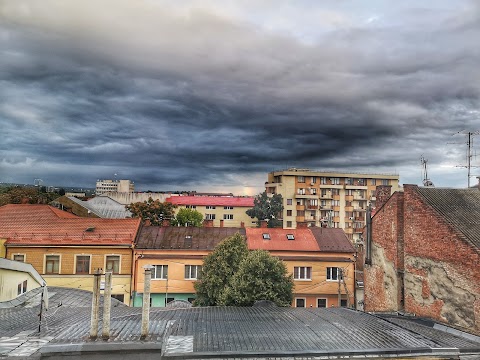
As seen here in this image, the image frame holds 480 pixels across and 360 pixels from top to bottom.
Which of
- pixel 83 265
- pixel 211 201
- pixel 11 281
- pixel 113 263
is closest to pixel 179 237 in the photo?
pixel 113 263

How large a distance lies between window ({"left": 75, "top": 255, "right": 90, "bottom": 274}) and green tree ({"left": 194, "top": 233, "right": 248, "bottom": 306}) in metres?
11.2

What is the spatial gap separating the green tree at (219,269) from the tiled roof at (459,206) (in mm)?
13997

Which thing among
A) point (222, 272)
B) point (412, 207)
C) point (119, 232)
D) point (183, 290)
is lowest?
point (183, 290)

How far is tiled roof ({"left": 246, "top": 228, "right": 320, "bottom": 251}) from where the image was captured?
3597 cm

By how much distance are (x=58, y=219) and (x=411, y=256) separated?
32.5 m

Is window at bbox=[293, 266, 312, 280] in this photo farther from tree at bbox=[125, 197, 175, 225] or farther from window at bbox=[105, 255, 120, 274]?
tree at bbox=[125, 197, 175, 225]

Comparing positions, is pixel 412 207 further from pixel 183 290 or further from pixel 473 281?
pixel 183 290

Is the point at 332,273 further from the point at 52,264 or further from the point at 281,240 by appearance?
the point at 52,264

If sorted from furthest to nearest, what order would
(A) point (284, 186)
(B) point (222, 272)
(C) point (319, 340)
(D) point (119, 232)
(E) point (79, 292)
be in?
1. (A) point (284, 186)
2. (D) point (119, 232)
3. (B) point (222, 272)
4. (E) point (79, 292)
5. (C) point (319, 340)

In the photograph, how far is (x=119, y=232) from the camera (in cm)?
3578

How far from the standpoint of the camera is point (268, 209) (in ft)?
250

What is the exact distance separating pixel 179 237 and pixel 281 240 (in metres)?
10.2

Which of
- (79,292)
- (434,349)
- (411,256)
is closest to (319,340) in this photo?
(434,349)

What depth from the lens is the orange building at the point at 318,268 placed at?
112 ft
